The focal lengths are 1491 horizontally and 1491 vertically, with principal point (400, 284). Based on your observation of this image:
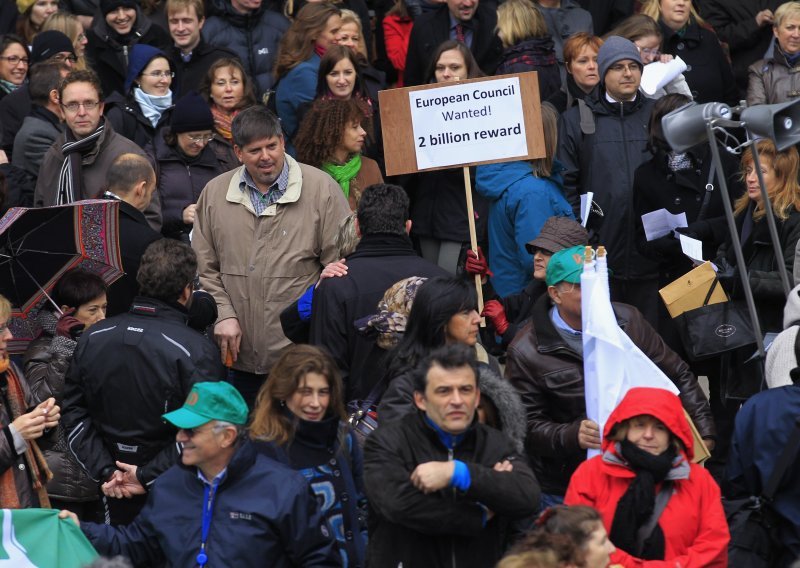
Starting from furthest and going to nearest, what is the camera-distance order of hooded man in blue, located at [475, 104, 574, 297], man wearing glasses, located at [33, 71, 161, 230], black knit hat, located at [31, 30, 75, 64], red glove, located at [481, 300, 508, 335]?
black knit hat, located at [31, 30, 75, 64], man wearing glasses, located at [33, 71, 161, 230], hooded man in blue, located at [475, 104, 574, 297], red glove, located at [481, 300, 508, 335]

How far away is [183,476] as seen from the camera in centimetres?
617

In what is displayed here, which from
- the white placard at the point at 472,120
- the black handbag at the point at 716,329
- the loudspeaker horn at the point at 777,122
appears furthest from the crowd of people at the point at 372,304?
the loudspeaker horn at the point at 777,122

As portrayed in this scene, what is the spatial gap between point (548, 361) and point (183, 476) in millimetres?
1757

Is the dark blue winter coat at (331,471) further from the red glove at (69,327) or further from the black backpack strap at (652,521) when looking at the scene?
the red glove at (69,327)

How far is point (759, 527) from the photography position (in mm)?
6230

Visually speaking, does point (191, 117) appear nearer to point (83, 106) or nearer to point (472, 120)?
point (83, 106)

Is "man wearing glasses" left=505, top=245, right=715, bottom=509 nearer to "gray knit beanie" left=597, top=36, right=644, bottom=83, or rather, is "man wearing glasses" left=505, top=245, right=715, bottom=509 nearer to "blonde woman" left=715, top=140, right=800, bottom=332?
"blonde woman" left=715, top=140, right=800, bottom=332

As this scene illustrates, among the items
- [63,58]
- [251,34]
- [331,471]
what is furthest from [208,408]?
[251,34]

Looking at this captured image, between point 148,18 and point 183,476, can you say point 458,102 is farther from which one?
point 148,18

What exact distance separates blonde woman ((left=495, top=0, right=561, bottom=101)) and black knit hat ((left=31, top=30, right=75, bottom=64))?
3261 mm

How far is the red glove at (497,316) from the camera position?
26.0 ft

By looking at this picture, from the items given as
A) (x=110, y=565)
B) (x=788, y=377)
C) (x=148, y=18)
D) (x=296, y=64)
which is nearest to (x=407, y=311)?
(x=788, y=377)

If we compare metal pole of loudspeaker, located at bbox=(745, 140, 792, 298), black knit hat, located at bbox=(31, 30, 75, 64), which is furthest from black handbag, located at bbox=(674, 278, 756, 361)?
black knit hat, located at bbox=(31, 30, 75, 64)

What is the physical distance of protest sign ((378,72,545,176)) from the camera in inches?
344
